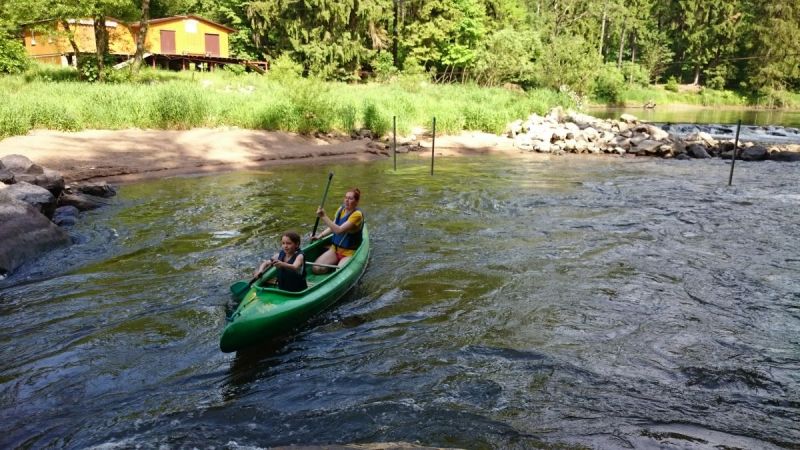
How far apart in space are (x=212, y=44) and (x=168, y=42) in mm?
2854

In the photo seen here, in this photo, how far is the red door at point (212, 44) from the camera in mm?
38781

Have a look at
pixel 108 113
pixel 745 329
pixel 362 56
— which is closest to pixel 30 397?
pixel 745 329

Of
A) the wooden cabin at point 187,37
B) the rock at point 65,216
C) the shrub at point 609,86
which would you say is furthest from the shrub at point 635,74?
the rock at point 65,216

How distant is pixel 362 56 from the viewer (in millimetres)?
36156

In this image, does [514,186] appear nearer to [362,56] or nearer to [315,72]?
[315,72]

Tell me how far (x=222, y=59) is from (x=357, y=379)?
36925mm

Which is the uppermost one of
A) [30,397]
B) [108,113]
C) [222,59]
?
[222,59]

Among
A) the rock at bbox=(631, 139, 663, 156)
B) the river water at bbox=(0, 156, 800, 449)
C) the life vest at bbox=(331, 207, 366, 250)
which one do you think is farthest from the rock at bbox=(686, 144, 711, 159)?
the life vest at bbox=(331, 207, 366, 250)

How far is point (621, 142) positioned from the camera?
76.8 ft

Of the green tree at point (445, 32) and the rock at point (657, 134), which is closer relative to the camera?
the rock at point (657, 134)

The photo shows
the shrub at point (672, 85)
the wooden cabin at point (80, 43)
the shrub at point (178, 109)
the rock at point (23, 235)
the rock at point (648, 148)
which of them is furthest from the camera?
the shrub at point (672, 85)

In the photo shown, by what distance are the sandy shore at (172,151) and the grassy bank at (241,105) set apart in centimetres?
47

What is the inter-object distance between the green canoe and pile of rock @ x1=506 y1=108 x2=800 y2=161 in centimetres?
1772

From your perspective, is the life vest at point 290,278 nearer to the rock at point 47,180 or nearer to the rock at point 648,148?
the rock at point 47,180
